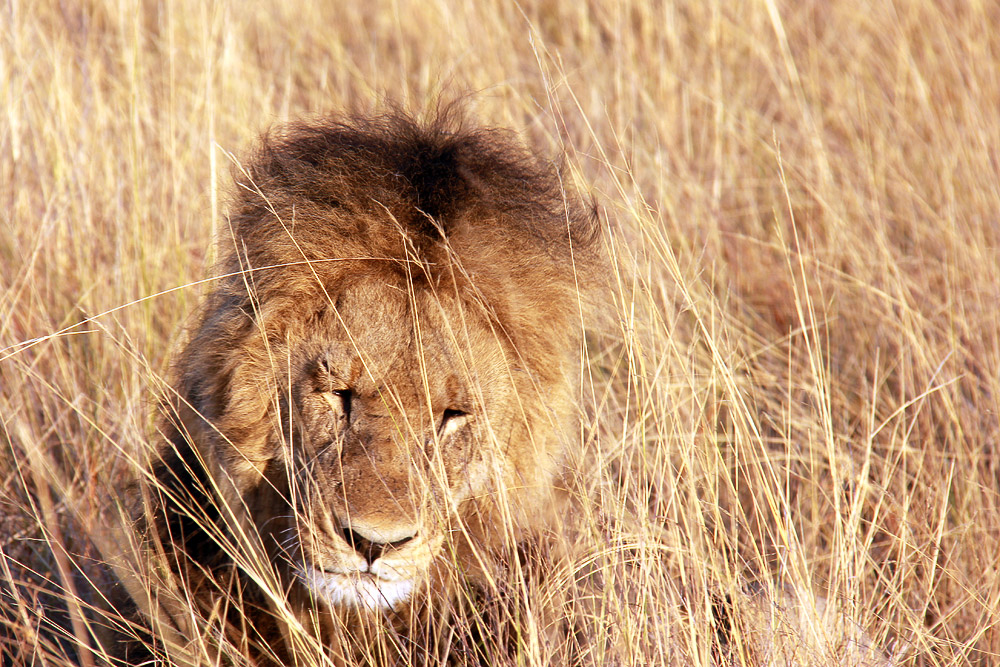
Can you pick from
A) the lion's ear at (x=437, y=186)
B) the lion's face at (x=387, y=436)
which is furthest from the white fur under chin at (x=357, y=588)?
the lion's ear at (x=437, y=186)

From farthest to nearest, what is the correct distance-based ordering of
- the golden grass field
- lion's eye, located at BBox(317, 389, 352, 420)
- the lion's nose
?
the golden grass field → lion's eye, located at BBox(317, 389, 352, 420) → the lion's nose

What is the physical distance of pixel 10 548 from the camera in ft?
10.3

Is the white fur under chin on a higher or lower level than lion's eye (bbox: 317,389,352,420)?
lower

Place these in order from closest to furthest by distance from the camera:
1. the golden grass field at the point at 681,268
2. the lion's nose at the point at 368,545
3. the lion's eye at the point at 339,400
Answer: the lion's nose at the point at 368,545
the lion's eye at the point at 339,400
the golden grass field at the point at 681,268

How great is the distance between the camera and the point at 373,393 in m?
2.16

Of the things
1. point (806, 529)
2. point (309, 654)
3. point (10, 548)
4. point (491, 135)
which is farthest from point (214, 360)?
point (806, 529)

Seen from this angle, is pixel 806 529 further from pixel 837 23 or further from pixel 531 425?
pixel 837 23

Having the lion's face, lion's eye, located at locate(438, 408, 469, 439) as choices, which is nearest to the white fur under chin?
the lion's face

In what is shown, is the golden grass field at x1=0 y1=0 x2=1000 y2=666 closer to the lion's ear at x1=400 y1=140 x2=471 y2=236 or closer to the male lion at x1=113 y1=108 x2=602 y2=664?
the male lion at x1=113 y1=108 x2=602 y2=664

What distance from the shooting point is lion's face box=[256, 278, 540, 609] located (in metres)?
2.04

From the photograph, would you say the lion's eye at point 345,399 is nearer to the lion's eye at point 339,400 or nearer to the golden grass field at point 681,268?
the lion's eye at point 339,400

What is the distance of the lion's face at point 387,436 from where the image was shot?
2.04 meters

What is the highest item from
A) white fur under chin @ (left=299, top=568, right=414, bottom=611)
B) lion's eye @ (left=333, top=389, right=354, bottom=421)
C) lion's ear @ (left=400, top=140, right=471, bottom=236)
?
lion's ear @ (left=400, top=140, right=471, bottom=236)

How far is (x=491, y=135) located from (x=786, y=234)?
8.13 ft
